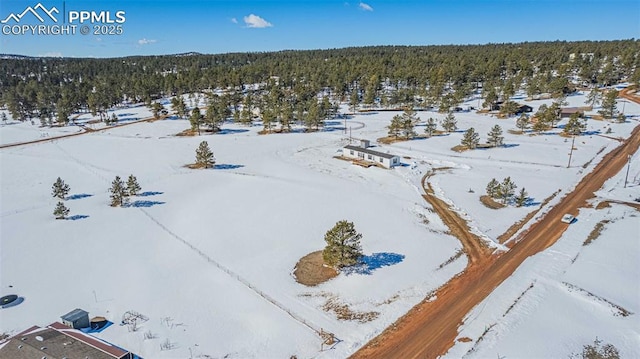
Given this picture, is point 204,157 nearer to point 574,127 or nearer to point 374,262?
point 374,262

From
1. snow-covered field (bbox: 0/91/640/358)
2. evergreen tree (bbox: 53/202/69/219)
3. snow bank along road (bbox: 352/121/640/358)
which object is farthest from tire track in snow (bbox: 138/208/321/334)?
evergreen tree (bbox: 53/202/69/219)

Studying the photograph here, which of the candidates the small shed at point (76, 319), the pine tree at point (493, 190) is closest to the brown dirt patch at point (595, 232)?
the pine tree at point (493, 190)

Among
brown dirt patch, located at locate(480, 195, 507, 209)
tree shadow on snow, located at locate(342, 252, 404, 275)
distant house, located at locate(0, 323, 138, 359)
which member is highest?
brown dirt patch, located at locate(480, 195, 507, 209)

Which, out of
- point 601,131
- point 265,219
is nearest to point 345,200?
point 265,219

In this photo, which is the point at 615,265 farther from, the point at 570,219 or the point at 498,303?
the point at 498,303

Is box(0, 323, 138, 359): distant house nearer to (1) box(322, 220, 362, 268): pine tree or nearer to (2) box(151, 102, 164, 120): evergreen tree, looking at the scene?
(1) box(322, 220, 362, 268): pine tree

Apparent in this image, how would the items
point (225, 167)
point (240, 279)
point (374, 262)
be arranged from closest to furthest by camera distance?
point (240, 279)
point (374, 262)
point (225, 167)

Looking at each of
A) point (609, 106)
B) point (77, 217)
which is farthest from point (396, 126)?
point (77, 217)

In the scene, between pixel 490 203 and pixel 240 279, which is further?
pixel 490 203
